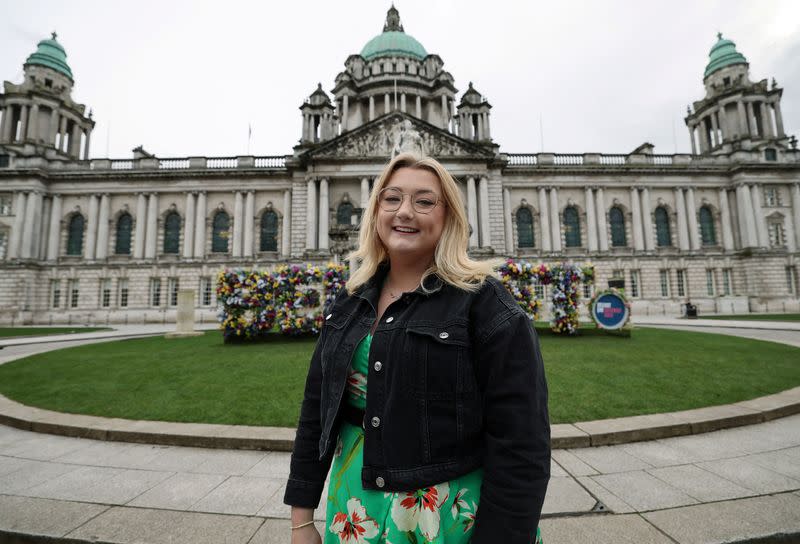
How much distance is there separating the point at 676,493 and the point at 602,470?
0.64 meters

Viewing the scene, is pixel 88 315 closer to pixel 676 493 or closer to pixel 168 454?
pixel 168 454

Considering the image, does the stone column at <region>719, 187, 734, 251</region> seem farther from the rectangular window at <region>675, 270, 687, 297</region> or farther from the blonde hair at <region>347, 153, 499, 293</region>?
the blonde hair at <region>347, 153, 499, 293</region>

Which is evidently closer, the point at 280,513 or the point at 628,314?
the point at 280,513

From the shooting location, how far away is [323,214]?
109ft

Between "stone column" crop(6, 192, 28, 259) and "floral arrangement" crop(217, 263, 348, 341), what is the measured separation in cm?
3413

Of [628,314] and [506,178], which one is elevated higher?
[506,178]

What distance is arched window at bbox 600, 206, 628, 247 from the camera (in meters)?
37.3

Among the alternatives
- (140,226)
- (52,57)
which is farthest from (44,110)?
(140,226)

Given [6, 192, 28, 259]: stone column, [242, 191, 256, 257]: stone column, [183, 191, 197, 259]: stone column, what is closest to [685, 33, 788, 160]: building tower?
[242, 191, 256, 257]: stone column

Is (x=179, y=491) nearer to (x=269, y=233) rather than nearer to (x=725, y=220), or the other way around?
(x=269, y=233)

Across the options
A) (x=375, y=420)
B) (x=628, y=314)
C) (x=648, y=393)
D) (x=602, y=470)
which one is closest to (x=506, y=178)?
(x=628, y=314)

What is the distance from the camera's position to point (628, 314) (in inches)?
530

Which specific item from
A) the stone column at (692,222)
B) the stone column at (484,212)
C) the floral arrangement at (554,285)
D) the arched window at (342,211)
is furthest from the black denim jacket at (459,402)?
the stone column at (692,222)

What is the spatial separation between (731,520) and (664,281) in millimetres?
40313
